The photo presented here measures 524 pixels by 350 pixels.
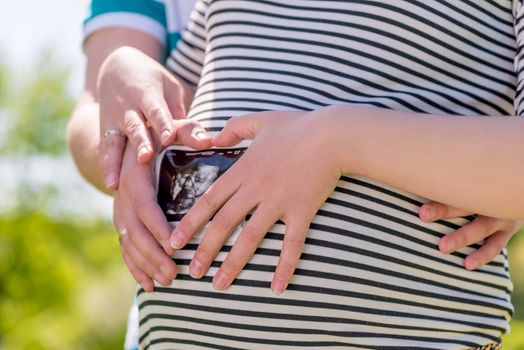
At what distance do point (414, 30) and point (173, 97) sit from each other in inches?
17.8

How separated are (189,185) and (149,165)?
12cm

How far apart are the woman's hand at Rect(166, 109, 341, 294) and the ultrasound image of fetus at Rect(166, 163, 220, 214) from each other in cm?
5

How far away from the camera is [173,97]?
1.59m

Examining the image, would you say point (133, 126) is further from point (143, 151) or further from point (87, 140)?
point (87, 140)

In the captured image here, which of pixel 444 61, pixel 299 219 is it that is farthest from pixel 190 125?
pixel 444 61

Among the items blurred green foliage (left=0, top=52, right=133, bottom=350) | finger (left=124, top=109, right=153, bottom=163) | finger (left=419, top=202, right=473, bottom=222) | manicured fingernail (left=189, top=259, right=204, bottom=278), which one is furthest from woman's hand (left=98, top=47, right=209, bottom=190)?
blurred green foliage (left=0, top=52, right=133, bottom=350)

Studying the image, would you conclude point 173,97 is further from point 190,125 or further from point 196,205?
point 196,205

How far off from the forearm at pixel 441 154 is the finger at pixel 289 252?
0.11 metres

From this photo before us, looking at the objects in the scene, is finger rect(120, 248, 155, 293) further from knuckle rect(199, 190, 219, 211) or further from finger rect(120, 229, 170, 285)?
knuckle rect(199, 190, 219, 211)

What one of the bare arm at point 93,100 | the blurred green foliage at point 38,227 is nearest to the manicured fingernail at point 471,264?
the bare arm at point 93,100

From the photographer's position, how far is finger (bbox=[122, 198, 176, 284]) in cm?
135

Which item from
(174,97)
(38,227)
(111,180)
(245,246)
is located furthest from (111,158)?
(38,227)

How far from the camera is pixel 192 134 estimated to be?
1.40 meters

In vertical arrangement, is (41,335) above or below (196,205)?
above
